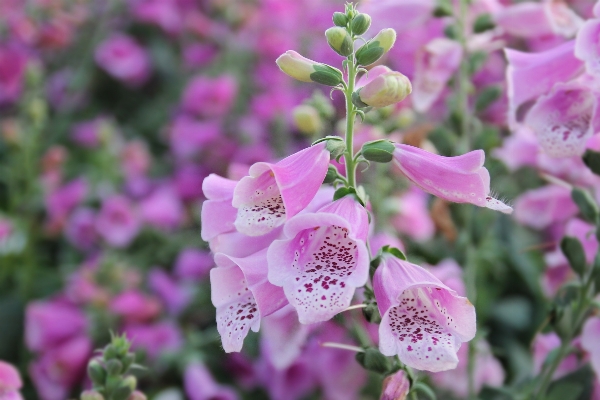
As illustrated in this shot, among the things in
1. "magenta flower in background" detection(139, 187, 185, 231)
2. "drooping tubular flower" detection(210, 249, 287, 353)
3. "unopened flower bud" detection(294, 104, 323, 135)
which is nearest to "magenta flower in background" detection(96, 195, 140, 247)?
"magenta flower in background" detection(139, 187, 185, 231)

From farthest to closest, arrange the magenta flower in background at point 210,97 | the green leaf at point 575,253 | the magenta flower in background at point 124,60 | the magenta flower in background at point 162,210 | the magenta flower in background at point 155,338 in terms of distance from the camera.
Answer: the magenta flower in background at point 124,60, the magenta flower in background at point 210,97, the magenta flower in background at point 162,210, the magenta flower in background at point 155,338, the green leaf at point 575,253

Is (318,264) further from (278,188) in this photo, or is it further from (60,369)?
(60,369)

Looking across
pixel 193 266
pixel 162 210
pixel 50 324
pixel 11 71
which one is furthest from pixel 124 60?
pixel 50 324

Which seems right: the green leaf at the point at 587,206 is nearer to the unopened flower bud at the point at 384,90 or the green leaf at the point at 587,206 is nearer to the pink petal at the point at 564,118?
the pink petal at the point at 564,118

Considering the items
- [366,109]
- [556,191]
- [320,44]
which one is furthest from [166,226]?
[366,109]

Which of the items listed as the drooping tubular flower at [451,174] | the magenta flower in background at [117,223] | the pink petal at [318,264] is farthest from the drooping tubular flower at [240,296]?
the magenta flower in background at [117,223]
